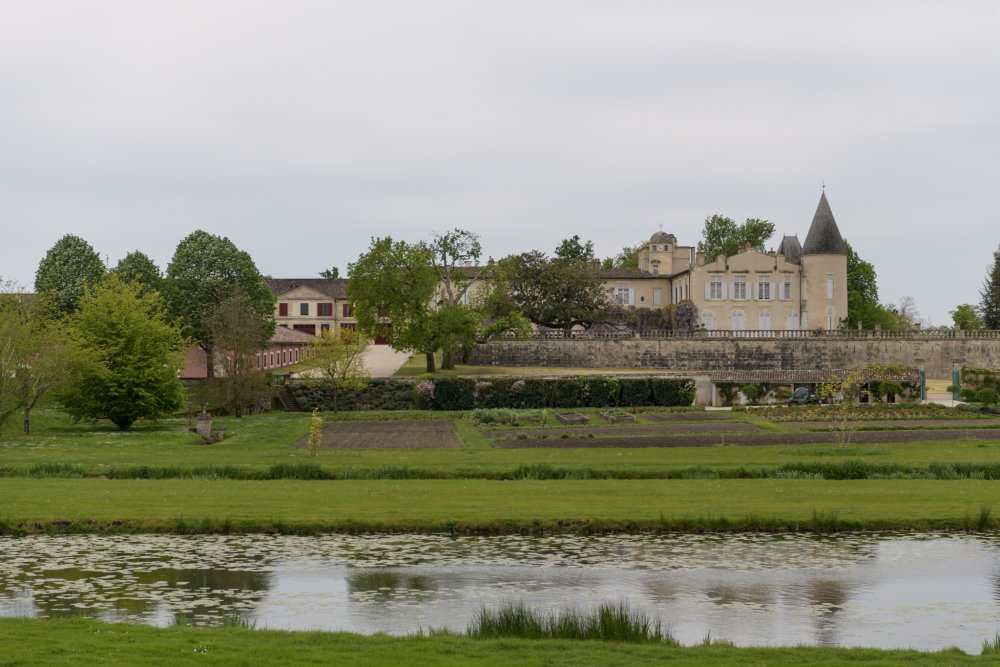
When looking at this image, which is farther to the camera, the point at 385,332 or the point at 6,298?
the point at 385,332

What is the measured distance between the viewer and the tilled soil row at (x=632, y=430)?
45.4 metres

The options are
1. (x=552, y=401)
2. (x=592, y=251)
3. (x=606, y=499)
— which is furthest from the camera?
(x=592, y=251)

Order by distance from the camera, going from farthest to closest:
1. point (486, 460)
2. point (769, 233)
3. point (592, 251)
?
point (769, 233) < point (592, 251) < point (486, 460)

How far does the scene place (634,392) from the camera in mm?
62375

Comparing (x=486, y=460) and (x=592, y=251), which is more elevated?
(x=592, y=251)

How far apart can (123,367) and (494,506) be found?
3028 cm

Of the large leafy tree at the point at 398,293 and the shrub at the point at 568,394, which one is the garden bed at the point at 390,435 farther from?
the large leafy tree at the point at 398,293

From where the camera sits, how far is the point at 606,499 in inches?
1027

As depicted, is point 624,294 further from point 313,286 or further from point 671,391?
point 671,391

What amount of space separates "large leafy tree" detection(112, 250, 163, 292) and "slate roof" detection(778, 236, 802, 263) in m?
50.0

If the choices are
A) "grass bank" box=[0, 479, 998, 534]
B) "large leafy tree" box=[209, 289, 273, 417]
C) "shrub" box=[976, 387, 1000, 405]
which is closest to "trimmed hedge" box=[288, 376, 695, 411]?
"large leafy tree" box=[209, 289, 273, 417]

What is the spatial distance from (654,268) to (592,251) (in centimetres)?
1098

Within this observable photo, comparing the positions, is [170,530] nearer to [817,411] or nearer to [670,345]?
[817,411]

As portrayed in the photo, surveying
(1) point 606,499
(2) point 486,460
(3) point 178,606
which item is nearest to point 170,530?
(3) point 178,606
